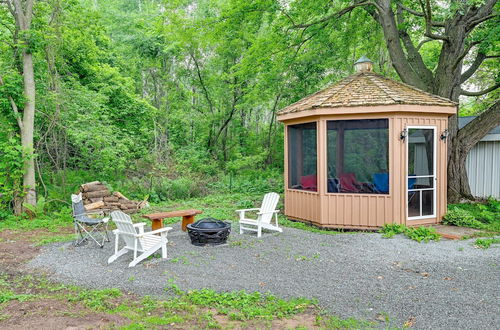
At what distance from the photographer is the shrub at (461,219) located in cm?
761

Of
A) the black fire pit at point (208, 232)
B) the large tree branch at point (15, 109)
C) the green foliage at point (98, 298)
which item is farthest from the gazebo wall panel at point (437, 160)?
the large tree branch at point (15, 109)

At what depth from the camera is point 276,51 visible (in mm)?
11539

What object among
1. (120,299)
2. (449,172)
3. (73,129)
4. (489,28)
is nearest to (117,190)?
(73,129)

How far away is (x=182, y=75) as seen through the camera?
18.5 meters

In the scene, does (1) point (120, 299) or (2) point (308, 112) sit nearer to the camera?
(1) point (120, 299)

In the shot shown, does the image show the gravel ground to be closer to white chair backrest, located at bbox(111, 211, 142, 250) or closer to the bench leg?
white chair backrest, located at bbox(111, 211, 142, 250)

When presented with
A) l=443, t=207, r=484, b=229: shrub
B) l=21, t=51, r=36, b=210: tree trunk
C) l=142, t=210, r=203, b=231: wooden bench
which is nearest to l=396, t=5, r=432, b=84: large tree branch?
l=443, t=207, r=484, b=229: shrub

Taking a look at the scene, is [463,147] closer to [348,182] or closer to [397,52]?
[397,52]

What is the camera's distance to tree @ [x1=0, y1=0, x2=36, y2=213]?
8.92m

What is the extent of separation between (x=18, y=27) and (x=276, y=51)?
6.98 meters

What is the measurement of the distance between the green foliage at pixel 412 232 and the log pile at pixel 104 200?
6.66 metres

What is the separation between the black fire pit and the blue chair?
3116 millimetres

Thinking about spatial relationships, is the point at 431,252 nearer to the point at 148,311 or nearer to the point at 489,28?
the point at 148,311

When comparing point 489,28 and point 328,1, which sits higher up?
point 328,1
